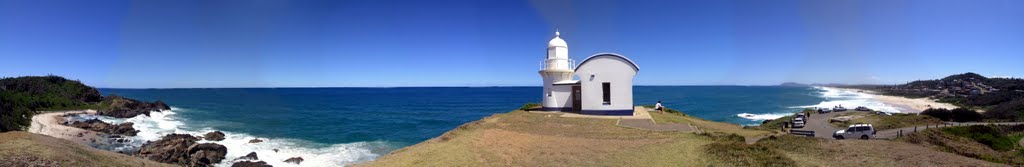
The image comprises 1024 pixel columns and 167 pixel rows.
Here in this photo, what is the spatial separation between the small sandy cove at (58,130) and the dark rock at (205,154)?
10028 millimetres

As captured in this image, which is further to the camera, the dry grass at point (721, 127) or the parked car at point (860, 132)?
the parked car at point (860, 132)

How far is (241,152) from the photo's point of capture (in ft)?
76.8

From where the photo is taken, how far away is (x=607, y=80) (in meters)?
24.7

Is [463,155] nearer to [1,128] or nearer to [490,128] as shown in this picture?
[490,128]

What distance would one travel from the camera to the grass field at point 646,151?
10961mm

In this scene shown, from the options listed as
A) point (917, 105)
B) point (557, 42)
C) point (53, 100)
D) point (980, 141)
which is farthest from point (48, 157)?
point (917, 105)

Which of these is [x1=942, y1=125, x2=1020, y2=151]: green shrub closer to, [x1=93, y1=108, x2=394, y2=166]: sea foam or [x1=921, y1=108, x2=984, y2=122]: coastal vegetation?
[x1=921, y1=108, x2=984, y2=122]: coastal vegetation

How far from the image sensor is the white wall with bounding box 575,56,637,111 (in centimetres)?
2452

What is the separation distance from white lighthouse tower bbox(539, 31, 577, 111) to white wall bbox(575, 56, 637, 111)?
206 centimetres

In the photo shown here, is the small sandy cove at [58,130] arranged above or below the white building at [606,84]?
below

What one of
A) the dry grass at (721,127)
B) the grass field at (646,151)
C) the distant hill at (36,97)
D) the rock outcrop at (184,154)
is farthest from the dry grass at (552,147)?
the distant hill at (36,97)

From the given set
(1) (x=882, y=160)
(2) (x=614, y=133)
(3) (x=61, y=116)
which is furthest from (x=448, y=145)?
(3) (x=61, y=116)

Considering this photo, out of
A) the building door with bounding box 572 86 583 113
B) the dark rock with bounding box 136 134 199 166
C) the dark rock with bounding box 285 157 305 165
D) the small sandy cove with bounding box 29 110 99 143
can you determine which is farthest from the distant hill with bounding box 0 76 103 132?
the building door with bounding box 572 86 583 113

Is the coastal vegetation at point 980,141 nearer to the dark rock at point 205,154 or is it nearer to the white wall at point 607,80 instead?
the white wall at point 607,80
